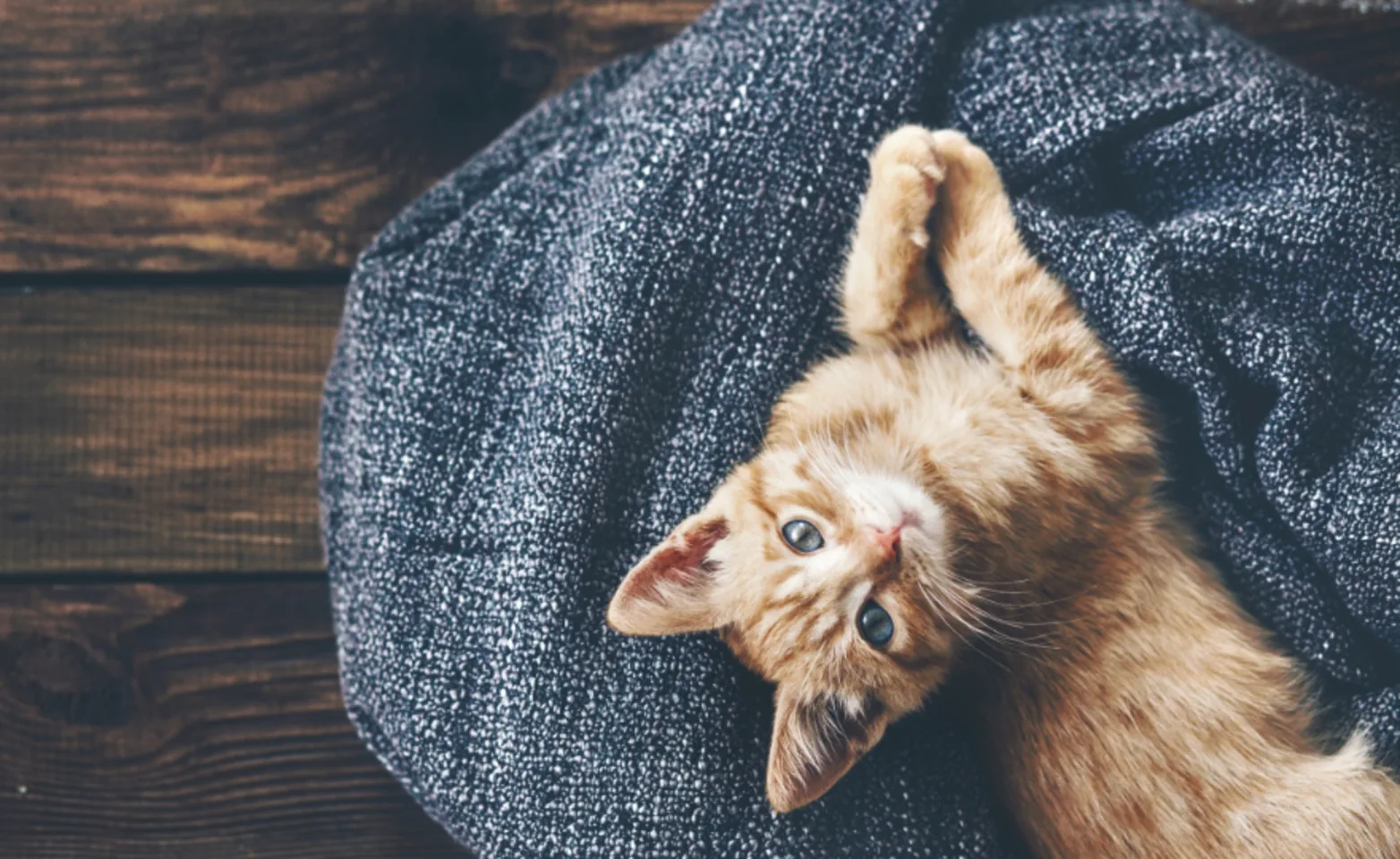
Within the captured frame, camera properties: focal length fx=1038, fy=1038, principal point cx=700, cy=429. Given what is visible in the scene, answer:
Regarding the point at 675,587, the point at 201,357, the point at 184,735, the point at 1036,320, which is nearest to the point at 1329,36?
the point at 1036,320

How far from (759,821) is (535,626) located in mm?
262

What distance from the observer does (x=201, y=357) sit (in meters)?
1.26

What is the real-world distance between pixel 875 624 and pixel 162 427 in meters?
0.90

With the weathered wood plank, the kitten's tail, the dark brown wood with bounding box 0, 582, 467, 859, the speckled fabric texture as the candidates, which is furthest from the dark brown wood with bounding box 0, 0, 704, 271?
the kitten's tail

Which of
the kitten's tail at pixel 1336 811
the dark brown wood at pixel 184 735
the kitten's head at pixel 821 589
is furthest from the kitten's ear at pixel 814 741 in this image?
the dark brown wood at pixel 184 735

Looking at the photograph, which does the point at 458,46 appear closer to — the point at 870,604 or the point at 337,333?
the point at 337,333

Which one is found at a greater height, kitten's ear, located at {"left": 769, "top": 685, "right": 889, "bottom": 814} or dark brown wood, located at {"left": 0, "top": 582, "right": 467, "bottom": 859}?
kitten's ear, located at {"left": 769, "top": 685, "right": 889, "bottom": 814}

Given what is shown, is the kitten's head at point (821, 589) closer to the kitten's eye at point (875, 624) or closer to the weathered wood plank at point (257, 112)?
the kitten's eye at point (875, 624)

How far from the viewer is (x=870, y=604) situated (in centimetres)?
90

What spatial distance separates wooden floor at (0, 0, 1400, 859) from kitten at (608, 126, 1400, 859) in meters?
0.57

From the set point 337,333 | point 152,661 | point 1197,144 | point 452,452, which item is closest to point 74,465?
point 152,661

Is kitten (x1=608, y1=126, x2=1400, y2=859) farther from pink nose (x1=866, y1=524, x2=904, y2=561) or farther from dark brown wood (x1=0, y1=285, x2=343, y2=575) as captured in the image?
dark brown wood (x1=0, y1=285, x2=343, y2=575)

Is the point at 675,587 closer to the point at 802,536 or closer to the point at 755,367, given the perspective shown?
the point at 802,536

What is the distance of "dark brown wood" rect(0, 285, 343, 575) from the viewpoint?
1.25 m
